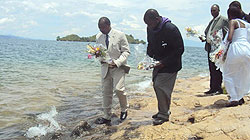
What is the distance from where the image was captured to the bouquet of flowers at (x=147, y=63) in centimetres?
429

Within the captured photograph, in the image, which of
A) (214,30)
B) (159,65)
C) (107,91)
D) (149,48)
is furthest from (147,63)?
(214,30)

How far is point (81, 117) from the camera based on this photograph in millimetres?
6461

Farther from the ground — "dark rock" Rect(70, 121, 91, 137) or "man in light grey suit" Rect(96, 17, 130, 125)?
"man in light grey suit" Rect(96, 17, 130, 125)

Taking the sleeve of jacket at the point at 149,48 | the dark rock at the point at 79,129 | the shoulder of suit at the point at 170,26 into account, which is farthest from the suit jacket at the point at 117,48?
the shoulder of suit at the point at 170,26

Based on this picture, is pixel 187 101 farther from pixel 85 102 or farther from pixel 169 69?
pixel 85 102

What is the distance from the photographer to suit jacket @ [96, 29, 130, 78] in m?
5.13

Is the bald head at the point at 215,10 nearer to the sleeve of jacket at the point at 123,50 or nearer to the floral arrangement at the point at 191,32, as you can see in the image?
the floral arrangement at the point at 191,32

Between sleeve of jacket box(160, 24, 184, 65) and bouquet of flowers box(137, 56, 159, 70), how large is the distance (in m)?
0.15

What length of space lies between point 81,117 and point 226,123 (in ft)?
12.3

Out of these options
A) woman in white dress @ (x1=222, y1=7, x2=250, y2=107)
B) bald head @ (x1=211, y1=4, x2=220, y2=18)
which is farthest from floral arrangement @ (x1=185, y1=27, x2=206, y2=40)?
woman in white dress @ (x1=222, y1=7, x2=250, y2=107)

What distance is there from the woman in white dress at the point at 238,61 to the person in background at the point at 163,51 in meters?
1.31

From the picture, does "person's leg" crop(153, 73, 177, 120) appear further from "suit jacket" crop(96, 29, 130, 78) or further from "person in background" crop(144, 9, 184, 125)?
"suit jacket" crop(96, 29, 130, 78)

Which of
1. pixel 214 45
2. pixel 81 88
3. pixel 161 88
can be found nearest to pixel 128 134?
pixel 161 88

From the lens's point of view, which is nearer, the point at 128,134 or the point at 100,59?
the point at 128,134
